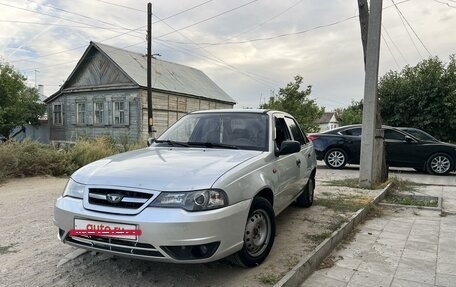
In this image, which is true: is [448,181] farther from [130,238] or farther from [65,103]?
[65,103]

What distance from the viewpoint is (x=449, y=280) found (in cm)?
380

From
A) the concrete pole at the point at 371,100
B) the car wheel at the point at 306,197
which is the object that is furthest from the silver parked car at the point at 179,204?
the concrete pole at the point at 371,100

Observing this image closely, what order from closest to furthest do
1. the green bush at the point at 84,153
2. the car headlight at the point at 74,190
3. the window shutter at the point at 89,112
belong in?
1. the car headlight at the point at 74,190
2. the green bush at the point at 84,153
3. the window shutter at the point at 89,112

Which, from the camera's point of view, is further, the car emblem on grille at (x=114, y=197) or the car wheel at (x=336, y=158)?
the car wheel at (x=336, y=158)

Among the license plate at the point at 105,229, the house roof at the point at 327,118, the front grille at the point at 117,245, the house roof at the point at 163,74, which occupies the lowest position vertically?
the front grille at the point at 117,245

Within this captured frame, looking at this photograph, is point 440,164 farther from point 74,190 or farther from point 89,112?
point 89,112

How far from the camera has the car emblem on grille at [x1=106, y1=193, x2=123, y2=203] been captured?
123 inches

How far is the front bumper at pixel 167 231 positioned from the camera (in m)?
2.93

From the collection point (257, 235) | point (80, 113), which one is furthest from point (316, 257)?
point (80, 113)

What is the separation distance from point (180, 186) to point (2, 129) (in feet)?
98.9

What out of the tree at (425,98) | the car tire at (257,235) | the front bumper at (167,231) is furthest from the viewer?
the tree at (425,98)

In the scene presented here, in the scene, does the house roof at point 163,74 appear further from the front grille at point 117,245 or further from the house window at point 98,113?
the front grille at point 117,245

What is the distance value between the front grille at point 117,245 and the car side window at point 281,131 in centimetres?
218

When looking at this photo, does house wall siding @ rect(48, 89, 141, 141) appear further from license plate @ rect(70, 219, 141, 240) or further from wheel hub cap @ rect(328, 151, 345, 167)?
license plate @ rect(70, 219, 141, 240)
